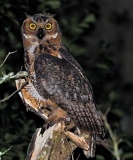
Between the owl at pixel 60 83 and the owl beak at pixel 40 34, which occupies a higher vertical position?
the owl beak at pixel 40 34

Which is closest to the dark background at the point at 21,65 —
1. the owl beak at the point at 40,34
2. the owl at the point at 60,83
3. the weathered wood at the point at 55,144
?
the owl at the point at 60,83

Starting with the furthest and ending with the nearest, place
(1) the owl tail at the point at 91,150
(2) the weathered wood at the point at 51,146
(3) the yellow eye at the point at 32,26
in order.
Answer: (3) the yellow eye at the point at 32,26
(1) the owl tail at the point at 91,150
(2) the weathered wood at the point at 51,146

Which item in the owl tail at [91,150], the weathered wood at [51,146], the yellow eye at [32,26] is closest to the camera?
the weathered wood at [51,146]

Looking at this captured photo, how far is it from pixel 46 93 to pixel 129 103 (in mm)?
4512

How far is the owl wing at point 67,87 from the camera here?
208 inches

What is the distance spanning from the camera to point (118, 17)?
10.0 metres

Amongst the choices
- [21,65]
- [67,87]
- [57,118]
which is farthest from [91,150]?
[21,65]

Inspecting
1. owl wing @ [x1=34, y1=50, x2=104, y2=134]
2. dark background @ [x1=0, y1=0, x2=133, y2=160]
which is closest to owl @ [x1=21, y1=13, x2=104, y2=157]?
owl wing @ [x1=34, y1=50, x2=104, y2=134]

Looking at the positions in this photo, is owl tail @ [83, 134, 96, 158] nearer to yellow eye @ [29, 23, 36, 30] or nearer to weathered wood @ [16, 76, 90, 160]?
weathered wood @ [16, 76, 90, 160]

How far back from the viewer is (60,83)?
17.9 ft

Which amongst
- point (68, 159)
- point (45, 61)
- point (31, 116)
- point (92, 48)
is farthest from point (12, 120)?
point (92, 48)

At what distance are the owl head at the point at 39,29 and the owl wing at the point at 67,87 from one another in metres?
0.29

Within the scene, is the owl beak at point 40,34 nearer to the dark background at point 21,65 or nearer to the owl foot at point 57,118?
the dark background at point 21,65

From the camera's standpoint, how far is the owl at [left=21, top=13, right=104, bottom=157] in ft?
17.1
